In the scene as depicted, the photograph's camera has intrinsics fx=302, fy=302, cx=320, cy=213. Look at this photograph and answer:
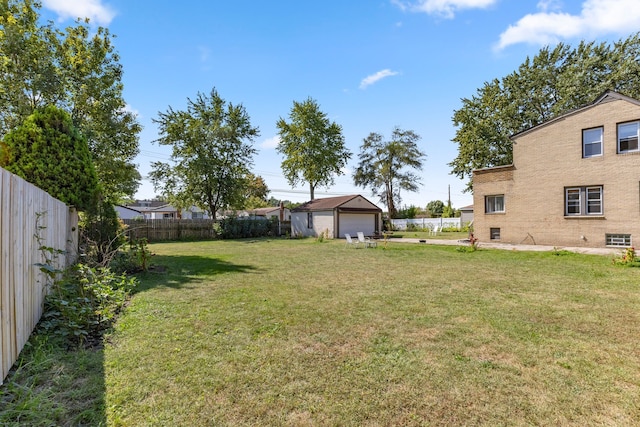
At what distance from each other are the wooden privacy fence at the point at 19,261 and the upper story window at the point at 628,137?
1877 centimetres

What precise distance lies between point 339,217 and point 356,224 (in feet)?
Answer: 6.01

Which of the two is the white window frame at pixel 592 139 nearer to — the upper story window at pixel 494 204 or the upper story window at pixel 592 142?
the upper story window at pixel 592 142

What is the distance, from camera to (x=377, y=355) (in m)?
3.48

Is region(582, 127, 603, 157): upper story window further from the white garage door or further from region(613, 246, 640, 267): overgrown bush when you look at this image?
the white garage door

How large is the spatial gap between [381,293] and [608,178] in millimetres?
13392

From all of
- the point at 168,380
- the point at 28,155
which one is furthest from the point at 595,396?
the point at 28,155

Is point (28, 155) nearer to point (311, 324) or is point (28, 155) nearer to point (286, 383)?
point (311, 324)

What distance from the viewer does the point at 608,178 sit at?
13.0 m

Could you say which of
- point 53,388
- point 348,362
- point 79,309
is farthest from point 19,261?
point 348,362

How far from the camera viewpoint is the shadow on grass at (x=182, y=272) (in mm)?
7379

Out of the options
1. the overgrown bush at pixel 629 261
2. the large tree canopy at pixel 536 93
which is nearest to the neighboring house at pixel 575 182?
the overgrown bush at pixel 629 261

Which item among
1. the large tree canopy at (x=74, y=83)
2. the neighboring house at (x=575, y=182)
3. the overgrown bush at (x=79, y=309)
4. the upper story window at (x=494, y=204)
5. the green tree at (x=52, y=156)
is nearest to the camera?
the overgrown bush at (x=79, y=309)

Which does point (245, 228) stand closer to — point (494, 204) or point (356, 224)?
point (356, 224)

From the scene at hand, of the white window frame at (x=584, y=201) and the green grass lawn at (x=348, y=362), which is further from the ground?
the white window frame at (x=584, y=201)
